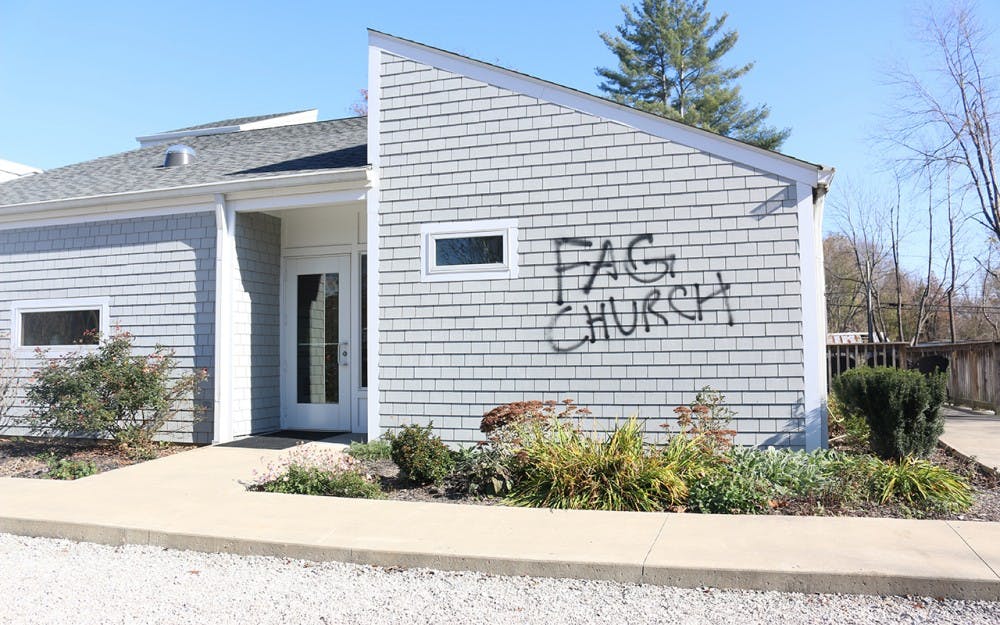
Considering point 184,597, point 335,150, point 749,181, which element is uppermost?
point 335,150

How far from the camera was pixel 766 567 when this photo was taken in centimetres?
420

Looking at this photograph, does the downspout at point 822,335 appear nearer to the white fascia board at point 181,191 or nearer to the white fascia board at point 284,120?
the white fascia board at point 181,191

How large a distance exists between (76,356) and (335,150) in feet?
14.0

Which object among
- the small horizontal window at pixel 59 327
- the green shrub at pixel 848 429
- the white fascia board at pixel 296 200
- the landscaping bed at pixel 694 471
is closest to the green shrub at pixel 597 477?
the landscaping bed at pixel 694 471

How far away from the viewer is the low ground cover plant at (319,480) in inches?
258

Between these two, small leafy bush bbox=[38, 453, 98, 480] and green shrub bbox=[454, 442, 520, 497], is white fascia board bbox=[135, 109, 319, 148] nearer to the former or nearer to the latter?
small leafy bush bbox=[38, 453, 98, 480]

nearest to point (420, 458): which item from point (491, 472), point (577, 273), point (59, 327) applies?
point (491, 472)

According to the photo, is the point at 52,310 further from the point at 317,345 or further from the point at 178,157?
the point at 317,345

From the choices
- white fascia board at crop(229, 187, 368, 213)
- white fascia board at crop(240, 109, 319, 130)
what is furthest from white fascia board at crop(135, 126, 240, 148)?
white fascia board at crop(229, 187, 368, 213)

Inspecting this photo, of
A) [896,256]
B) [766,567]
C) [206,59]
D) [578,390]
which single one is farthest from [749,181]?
[896,256]

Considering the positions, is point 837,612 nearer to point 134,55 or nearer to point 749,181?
point 749,181

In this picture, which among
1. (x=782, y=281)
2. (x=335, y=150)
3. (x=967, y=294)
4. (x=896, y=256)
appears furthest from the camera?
(x=967, y=294)

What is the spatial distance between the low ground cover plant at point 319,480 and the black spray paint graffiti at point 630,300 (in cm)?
252

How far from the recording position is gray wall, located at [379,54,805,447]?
7.63m
